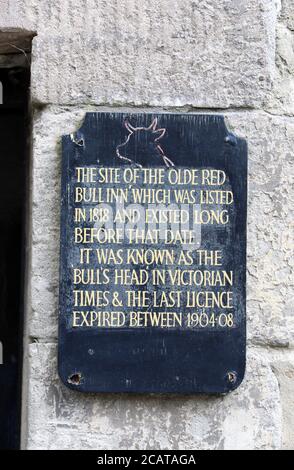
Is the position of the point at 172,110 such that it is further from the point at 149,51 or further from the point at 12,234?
the point at 12,234

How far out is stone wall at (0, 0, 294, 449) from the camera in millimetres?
2178

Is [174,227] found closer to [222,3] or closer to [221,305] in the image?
[221,305]

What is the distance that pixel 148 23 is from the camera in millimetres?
2230

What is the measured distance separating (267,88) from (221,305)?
61 centimetres

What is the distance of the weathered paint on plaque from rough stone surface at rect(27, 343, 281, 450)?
0.05 metres

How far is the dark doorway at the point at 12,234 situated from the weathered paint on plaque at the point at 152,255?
419 mm

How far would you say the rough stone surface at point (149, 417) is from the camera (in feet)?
7.11

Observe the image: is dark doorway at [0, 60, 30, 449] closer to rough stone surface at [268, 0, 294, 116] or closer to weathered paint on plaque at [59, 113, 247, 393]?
weathered paint on plaque at [59, 113, 247, 393]

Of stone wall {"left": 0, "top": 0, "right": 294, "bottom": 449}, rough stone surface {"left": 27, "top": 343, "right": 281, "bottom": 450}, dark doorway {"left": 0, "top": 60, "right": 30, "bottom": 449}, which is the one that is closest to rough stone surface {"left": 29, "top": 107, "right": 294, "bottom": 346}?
stone wall {"left": 0, "top": 0, "right": 294, "bottom": 449}

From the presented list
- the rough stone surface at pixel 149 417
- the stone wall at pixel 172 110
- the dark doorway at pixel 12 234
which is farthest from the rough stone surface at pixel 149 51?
the rough stone surface at pixel 149 417

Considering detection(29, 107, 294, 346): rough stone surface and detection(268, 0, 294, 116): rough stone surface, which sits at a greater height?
detection(268, 0, 294, 116): rough stone surface

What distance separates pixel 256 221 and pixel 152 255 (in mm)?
303

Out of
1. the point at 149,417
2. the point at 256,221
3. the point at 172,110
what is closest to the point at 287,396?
the point at 149,417

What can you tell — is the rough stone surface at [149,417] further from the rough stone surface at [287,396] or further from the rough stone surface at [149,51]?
the rough stone surface at [149,51]
